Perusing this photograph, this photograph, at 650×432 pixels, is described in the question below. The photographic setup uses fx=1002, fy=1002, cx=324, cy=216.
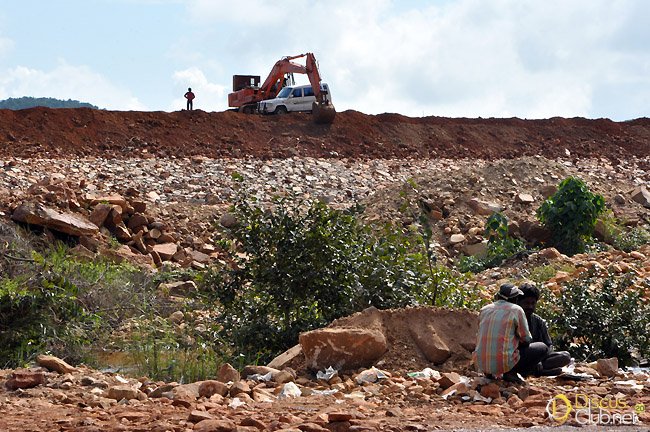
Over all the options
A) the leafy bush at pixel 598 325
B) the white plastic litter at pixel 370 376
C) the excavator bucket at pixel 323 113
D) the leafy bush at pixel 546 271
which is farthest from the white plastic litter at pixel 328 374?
the excavator bucket at pixel 323 113

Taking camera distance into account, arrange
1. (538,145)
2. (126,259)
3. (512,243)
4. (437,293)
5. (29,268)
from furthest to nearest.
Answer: (538,145) → (512,243) → (126,259) → (29,268) → (437,293)

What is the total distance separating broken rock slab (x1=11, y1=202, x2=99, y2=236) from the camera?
14.2 m

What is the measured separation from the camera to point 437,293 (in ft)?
30.4

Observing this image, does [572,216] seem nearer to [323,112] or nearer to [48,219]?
[48,219]

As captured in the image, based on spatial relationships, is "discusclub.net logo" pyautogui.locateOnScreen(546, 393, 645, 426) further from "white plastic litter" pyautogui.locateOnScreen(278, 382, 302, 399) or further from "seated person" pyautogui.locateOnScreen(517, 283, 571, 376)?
"white plastic litter" pyautogui.locateOnScreen(278, 382, 302, 399)

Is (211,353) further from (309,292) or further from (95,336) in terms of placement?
(95,336)

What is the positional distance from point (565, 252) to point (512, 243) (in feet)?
3.26

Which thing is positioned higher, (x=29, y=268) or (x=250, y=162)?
(x=250, y=162)

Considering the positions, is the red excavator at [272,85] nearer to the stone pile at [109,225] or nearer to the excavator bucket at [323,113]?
the excavator bucket at [323,113]

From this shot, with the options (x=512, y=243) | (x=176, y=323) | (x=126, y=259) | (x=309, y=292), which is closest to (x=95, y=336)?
(x=176, y=323)

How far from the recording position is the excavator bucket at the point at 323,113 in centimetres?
2711

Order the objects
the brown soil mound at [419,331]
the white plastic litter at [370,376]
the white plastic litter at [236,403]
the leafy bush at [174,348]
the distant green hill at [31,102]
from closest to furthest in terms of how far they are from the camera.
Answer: the white plastic litter at [236,403], the white plastic litter at [370,376], the brown soil mound at [419,331], the leafy bush at [174,348], the distant green hill at [31,102]

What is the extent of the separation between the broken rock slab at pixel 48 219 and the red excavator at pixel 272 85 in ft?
45.1

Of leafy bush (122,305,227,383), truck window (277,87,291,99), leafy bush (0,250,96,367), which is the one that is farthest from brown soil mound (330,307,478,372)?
truck window (277,87,291,99)
